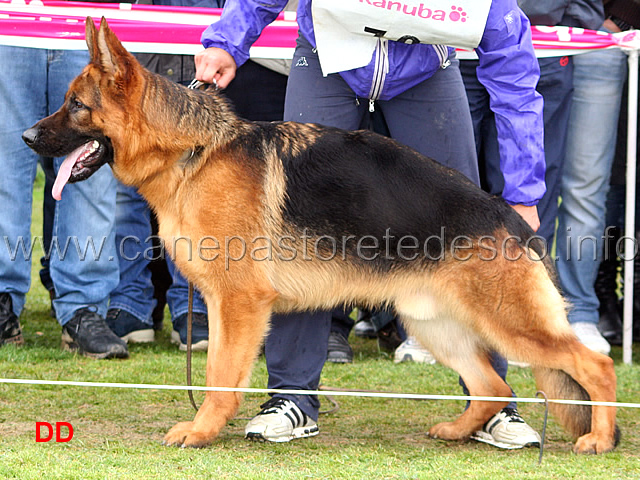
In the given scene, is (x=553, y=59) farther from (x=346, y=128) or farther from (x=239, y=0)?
(x=239, y=0)

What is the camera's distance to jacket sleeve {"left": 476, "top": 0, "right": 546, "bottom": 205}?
3.54 metres

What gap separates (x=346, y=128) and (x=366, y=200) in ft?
1.63

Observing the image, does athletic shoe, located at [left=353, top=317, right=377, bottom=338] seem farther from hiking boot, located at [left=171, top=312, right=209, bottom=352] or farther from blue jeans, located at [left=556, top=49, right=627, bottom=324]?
blue jeans, located at [left=556, top=49, right=627, bottom=324]

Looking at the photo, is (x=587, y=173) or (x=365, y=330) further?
(x=365, y=330)

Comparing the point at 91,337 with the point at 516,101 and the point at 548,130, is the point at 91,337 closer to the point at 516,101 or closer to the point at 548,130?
the point at 516,101

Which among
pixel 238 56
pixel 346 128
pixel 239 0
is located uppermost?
pixel 239 0

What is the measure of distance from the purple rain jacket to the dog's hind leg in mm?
663

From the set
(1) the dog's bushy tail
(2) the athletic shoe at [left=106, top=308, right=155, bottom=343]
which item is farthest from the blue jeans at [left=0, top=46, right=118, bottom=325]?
(1) the dog's bushy tail

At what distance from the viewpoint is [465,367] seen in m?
3.80

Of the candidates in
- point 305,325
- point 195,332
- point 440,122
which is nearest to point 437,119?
point 440,122

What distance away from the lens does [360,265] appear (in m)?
3.47

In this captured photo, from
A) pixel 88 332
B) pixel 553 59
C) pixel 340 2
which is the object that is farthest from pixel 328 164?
pixel 553 59

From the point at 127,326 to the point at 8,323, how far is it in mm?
769

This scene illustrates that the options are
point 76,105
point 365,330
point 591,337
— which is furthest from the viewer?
point 365,330
